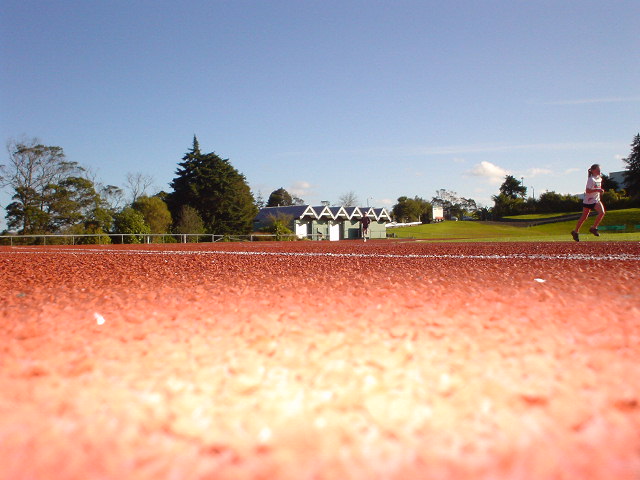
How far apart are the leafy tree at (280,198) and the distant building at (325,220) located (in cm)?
3371

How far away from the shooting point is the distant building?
57.3m

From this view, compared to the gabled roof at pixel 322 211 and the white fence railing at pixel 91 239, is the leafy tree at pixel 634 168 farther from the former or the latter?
the white fence railing at pixel 91 239

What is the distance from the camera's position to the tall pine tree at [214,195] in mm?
49562

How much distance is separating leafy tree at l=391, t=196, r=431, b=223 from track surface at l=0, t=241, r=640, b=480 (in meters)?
99.8

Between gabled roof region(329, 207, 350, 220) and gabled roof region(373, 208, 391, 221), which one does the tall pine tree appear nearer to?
gabled roof region(329, 207, 350, 220)

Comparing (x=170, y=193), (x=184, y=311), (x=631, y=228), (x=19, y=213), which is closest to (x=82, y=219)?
(x=19, y=213)

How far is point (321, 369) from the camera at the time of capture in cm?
63

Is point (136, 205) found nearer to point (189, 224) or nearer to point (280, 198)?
point (189, 224)

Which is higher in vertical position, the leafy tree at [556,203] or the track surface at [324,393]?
the leafy tree at [556,203]

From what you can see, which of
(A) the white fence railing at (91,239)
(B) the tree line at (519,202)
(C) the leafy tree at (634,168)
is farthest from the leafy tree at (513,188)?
(A) the white fence railing at (91,239)

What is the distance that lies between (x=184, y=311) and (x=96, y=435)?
582 millimetres

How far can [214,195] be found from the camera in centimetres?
4994

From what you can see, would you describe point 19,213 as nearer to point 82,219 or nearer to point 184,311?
point 82,219

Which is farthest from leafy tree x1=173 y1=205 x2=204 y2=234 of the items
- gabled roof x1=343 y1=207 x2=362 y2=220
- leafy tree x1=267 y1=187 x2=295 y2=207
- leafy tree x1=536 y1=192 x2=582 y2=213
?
leafy tree x1=536 y1=192 x2=582 y2=213
